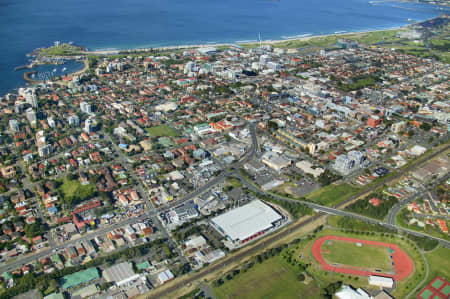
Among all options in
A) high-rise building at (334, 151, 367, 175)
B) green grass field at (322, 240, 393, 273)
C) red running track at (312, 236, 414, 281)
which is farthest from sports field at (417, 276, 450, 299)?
high-rise building at (334, 151, 367, 175)

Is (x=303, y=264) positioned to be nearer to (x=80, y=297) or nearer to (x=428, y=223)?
(x=428, y=223)

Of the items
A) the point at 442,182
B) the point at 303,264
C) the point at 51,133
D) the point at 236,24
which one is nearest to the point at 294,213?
the point at 303,264

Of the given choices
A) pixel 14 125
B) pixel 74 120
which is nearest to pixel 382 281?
pixel 74 120

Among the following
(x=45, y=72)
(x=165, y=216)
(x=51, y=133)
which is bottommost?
(x=165, y=216)

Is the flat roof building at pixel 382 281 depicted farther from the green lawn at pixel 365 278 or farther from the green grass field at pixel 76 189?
the green grass field at pixel 76 189

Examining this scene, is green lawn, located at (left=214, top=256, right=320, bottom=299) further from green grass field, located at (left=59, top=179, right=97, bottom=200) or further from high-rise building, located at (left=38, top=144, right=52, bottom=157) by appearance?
high-rise building, located at (left=38, top=144, right=52, bottom=157)

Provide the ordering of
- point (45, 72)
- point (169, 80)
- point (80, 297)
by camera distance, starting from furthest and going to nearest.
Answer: point (45, 72), point (169, 80), point (80, 297)

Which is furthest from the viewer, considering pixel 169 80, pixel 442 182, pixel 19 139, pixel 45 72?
pixel 45 72
